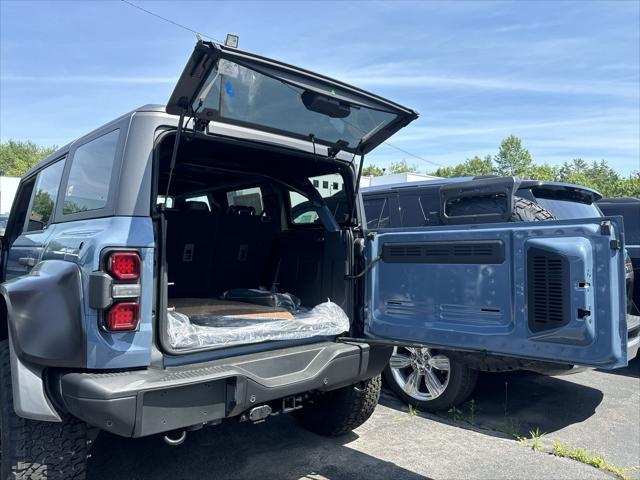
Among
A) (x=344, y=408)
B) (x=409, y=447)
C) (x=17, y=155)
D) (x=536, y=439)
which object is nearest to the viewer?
(x=344, y=408)

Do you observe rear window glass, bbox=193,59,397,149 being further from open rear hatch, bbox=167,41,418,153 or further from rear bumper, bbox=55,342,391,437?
rear bumper, bbox=55,342,391,437

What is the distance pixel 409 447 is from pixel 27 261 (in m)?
3.02

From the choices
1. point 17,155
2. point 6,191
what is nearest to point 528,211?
point 6,191

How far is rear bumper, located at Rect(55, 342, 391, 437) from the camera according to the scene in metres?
2.22

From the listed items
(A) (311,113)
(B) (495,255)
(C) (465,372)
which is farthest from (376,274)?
(C) (465,372)

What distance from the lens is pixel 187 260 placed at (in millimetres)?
4203

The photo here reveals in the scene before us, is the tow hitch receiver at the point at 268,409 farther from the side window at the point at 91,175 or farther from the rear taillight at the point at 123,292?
the side window at the point at 91,175

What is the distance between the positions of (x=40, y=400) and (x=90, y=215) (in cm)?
95

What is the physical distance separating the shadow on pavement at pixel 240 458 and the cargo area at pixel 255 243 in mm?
1027

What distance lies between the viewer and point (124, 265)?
7.89ft

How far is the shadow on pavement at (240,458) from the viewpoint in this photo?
11.1 ft

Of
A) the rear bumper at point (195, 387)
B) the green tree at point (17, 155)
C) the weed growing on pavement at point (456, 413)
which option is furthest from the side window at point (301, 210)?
the green tree at point (17, 155)

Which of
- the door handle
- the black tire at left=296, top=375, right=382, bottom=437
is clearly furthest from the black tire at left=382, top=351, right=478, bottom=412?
the door handle

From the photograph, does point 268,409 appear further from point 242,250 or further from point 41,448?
point 242,250
